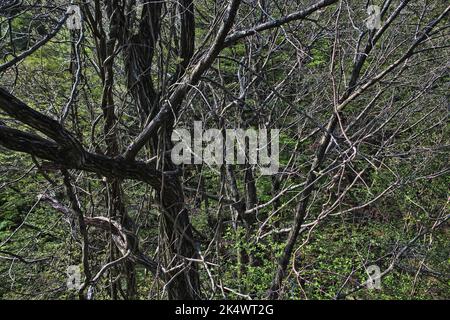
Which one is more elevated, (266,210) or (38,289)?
(266,210)

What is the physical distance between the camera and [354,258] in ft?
15.3

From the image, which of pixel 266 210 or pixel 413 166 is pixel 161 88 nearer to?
pixel 266 210

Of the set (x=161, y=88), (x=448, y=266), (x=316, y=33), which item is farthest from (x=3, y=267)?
(x=448, y=266)

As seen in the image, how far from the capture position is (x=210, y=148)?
142 inches

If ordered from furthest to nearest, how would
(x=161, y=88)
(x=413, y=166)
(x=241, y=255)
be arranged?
(x=413, y=166) → (x=241, y=255) → (x=161, y=88)

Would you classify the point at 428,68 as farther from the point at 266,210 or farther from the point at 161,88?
the point at 161,88

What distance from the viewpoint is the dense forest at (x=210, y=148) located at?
8.14 ft

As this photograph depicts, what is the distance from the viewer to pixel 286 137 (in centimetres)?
546

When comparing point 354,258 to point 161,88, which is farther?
point 354,258

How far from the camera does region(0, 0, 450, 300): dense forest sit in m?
2.48
